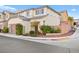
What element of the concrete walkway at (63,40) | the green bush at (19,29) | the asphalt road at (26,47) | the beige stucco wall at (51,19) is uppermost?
the beige stucco wall at (51,19)

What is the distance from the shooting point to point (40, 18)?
329cm

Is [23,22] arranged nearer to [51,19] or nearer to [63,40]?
[51,19]

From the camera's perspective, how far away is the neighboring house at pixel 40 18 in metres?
3.27

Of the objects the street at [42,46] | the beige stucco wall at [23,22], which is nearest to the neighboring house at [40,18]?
the beige stucco wall at [23,22]

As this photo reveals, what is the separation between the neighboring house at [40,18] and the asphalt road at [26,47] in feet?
0.53

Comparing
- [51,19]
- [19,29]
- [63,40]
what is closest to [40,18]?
[51,19]

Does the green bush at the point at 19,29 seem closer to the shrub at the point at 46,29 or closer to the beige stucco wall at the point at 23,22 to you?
the beige stucco wall at the point at 23,22

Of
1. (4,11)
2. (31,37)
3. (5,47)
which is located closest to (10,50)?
(5,47)

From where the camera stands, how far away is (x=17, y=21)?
333cm

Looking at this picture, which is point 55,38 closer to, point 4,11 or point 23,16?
point 23,16

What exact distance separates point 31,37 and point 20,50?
220 millimetres

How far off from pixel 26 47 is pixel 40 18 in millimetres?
415
